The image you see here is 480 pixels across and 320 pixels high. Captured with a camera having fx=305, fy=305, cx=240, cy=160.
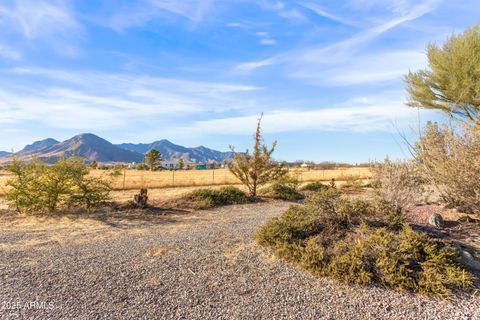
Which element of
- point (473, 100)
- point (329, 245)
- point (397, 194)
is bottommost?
point (329, 245)

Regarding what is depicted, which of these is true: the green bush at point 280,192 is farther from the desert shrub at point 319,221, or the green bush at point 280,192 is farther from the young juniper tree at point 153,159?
the young juniper tree at point 153,159

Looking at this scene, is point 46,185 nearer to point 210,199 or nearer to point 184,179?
point 210,199

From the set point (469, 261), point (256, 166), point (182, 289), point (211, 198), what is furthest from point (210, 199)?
point (469, 261)

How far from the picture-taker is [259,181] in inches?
560

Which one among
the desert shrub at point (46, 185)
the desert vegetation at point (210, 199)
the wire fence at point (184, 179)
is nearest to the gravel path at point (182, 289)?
the desert shrub at point (46, 185)

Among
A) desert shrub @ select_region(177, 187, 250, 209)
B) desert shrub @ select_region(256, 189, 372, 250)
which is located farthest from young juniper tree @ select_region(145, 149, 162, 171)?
desert shrub @ select_region(256, 189, 372, 250)

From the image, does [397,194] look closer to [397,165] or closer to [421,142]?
[397,165]

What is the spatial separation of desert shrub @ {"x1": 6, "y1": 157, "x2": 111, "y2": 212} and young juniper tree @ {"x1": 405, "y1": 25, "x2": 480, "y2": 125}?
13676mm

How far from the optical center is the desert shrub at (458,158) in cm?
625

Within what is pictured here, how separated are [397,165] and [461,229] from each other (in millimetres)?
2126

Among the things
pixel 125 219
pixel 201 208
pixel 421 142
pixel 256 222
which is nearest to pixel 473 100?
pixel 421 142

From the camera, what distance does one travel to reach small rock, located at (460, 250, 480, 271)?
4.84 m

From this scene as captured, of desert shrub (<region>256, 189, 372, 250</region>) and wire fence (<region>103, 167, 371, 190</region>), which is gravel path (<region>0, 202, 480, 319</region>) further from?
wire fence (<region>103, 167, 371, 190</region>)

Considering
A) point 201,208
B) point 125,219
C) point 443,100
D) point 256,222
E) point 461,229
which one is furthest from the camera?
point 443,100
